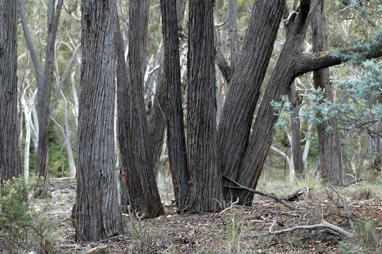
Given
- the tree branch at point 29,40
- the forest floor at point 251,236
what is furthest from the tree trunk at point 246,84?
the tree branch at point 29,40

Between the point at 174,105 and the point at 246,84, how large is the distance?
0.95m

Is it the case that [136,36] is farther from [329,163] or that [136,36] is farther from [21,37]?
[21,37]

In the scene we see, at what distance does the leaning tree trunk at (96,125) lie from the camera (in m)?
4.31

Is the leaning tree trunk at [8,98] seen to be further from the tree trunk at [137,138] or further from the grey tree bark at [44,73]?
the grey tree bark at [44,73]

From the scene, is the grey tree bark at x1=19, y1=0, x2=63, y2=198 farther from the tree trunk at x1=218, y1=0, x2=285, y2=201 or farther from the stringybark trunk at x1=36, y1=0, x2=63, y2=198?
the tree trunk at x1=218, y1=0, x2=285, y2=201

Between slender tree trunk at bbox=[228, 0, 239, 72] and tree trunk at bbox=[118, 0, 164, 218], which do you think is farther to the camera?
slender tree trunk at bbox=[228, 0, 239, 72]

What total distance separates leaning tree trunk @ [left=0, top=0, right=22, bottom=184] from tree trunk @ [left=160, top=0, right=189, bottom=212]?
191cm

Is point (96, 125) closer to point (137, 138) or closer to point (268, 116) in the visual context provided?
point (137, 138)

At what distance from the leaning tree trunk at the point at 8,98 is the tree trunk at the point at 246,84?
2593mm

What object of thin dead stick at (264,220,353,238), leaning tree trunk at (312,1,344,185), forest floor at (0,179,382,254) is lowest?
forest floor at (0,179,382,254)

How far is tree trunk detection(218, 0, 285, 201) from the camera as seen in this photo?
5.50 m

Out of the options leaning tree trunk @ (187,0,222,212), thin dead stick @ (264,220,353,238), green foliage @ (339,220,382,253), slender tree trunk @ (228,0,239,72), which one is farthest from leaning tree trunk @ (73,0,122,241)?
slender tree trunk @ (228,0,239,72)

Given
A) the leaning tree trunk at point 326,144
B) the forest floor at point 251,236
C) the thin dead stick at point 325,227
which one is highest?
the leaning tree trunk at point 326,144

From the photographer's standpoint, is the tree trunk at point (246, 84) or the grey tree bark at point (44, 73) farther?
the grey tree bark at point (44, 73)
